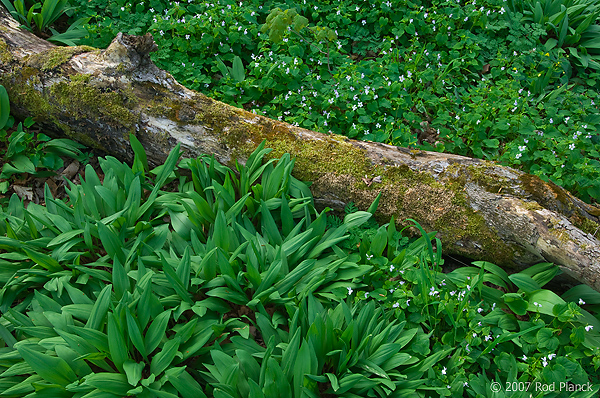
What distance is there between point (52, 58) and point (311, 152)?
8.30 ft

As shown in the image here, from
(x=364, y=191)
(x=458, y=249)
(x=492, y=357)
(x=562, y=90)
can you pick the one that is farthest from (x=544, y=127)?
(x=492, y=357)

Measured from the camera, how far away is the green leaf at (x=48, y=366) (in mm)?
2188

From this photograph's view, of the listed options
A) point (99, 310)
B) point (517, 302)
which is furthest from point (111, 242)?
point (517, 302)

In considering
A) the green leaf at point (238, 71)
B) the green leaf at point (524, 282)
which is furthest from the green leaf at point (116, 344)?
the green leaf at point (238, 71)

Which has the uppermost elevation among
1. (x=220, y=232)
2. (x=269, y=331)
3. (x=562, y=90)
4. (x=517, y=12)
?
(x=517, y=12)

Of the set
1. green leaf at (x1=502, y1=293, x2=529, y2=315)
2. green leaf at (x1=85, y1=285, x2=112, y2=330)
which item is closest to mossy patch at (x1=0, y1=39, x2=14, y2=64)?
green leaf at (x1=85, y1=285, x2=112, y2=330)

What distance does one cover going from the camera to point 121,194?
3188 mm

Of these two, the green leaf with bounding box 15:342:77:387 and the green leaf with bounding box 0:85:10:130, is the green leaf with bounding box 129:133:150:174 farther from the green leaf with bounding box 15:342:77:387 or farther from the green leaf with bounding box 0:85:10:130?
the green leaf with bounding box 15:342:77:387

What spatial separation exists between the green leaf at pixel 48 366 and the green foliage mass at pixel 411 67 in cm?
275

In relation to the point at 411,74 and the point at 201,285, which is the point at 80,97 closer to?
the point at 201,285

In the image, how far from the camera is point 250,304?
101 inches

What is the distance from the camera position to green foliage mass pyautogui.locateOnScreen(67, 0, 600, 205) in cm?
407

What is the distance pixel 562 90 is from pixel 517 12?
1.34 metres

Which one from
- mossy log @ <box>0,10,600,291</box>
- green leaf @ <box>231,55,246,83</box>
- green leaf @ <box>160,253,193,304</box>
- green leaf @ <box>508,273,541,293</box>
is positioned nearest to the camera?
green leaf @ <box>160,253,193,304</box>
